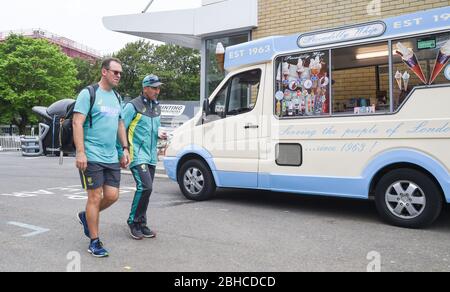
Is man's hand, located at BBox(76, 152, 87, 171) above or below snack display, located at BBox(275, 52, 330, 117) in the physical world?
below

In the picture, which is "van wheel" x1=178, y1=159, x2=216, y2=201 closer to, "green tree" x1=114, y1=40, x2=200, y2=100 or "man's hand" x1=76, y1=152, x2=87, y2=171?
"man's hand" x1=76, y1=152, x2=87, y2=171

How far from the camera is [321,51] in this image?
6.15 m

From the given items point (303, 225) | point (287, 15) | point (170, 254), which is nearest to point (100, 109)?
point (170, 254)

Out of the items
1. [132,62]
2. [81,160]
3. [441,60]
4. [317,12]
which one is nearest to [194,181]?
[81,160]

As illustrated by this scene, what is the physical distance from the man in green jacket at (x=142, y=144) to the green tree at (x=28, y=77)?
37349 millimetres

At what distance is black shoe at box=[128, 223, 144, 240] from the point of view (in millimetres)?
4863

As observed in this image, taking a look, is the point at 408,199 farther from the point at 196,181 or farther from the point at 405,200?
the point at 196,181

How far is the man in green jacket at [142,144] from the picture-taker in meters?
4.82

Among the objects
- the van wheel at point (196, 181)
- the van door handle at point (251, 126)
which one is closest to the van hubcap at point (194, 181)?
the van wheel at point (196, 181)

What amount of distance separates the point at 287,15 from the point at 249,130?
538 centimetres

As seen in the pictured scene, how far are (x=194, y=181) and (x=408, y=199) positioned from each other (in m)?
3.48

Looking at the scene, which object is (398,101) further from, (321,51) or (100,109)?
(100,109)

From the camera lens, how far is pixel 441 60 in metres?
5.21

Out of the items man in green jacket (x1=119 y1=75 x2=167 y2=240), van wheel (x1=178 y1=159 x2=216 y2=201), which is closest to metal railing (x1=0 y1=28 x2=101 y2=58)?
van wheel (x1=178 y1=159 x2=216 y2=201)
